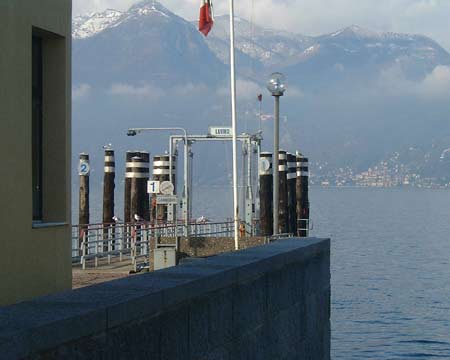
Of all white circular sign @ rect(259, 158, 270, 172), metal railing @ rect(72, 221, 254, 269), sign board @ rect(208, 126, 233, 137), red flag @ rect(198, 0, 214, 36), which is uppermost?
red flag @ rect(198, 0, 214, 36)

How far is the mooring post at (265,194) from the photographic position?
3544 centimetres

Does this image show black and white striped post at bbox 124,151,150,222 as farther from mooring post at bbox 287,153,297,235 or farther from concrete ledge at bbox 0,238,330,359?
concrete ledge at bbox 0,238,330,359

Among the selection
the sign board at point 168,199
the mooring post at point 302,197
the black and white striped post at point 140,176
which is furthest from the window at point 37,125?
the mooring post at point 302,197

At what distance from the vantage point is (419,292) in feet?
149

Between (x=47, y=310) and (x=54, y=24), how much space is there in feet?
12.8

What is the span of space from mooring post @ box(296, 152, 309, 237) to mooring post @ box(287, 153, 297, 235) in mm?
1881

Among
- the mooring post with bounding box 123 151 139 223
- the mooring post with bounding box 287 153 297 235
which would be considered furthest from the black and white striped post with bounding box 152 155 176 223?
the mooring post with bounding box 287 153 297 235

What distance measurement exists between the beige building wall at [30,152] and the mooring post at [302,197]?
110 ft

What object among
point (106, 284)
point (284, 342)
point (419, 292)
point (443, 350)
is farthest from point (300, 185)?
point (106, 284)

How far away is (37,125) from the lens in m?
10.0

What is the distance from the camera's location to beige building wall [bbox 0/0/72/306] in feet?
28.6

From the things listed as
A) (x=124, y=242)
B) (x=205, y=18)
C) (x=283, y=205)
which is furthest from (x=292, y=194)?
(x=205, y=18)

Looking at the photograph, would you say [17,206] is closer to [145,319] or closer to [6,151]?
[6,151]

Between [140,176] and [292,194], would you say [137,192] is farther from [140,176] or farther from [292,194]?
[292,194]
